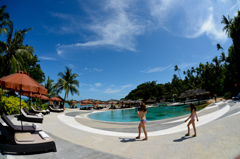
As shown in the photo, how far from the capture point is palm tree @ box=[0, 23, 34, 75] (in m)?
15.6

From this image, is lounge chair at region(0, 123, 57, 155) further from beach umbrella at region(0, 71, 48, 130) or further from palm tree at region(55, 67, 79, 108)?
palm tree at region(55, 67, 79, 108)

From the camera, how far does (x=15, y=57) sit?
16156 mm

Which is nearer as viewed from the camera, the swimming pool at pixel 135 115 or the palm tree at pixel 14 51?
the palm tree at pixel 14 51

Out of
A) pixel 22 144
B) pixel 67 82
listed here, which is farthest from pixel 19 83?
pixel 67 82

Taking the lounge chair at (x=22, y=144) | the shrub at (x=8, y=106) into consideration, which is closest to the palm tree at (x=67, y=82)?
the shrub at (x=8, y=106)

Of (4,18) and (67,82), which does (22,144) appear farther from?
(67,82)

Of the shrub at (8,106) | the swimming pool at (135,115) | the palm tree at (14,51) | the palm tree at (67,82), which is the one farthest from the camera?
the palm tree at (67,82)

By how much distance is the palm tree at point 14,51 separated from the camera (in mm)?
15594

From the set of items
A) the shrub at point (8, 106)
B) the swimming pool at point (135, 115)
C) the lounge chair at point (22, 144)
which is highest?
the shrub at point (8, 106)

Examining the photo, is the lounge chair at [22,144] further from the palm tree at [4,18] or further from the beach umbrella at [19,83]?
the palm tree at [4,18]

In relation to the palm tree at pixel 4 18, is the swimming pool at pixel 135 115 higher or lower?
lower

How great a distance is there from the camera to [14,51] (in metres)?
15.9

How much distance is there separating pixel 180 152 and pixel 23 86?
6.43 metres

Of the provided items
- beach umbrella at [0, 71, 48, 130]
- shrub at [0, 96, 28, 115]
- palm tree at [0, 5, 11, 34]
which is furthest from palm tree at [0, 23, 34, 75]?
beach umbrella at [0, 71, 48, 130]
